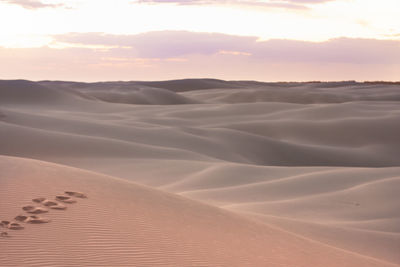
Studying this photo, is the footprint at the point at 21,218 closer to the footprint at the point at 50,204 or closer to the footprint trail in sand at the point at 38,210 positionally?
the footprint trail in sand at the point at 38,210

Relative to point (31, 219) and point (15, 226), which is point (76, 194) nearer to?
point (31, 219)

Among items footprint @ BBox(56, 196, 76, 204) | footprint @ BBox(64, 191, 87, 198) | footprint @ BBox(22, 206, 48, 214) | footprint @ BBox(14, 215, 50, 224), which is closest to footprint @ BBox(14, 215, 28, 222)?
footprint @ BBox(14, 215, 50, 224)

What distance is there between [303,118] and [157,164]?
12910 millimetres

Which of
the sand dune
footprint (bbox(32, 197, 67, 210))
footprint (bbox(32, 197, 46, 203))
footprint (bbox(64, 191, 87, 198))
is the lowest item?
the sand dune

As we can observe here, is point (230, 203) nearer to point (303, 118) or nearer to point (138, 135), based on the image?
point (138, 135)

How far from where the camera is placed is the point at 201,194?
8.98m

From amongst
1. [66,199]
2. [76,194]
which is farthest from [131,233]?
[76,194]

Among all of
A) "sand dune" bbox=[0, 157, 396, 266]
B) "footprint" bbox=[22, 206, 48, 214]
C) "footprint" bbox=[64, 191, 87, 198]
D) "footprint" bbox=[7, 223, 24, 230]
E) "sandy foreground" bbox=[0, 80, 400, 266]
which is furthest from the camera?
"footprint" bbox=[64, 191, 87, 198]

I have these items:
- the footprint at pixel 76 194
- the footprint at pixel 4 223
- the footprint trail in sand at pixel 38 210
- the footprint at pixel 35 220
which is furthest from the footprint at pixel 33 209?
the footprint at pixel 76 194

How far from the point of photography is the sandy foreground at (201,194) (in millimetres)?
3762

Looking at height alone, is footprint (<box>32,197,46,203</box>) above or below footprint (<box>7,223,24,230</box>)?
above

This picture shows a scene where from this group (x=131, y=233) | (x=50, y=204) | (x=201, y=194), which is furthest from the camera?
(x=201, y=194)

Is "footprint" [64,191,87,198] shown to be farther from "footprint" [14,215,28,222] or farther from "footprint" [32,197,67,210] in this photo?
"footprint" [14,215,28,222]

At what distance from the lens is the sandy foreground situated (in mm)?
3762
